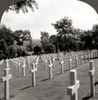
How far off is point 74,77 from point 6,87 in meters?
3.18

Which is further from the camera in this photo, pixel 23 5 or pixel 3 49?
pixel 3 49

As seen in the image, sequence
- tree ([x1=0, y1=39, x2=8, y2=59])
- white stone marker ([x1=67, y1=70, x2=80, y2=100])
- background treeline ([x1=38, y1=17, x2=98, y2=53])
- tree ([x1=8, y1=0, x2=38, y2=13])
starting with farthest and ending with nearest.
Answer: background treeline ([x1=38, y1=17, x2=98, y2=53]), tree ([x1=0, y1=39, x2=8, y2=59]), tree ([x1=8, y1=0, x2=38, y2=13]), white stone marker ([x1=67, y1=70, x2=80, y2=100])

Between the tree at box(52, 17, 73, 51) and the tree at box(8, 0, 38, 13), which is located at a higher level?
the tree at box(52, 17, 73, 51)

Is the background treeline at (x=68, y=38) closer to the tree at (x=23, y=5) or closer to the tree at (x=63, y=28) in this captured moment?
the tree at (x=63, y=28)

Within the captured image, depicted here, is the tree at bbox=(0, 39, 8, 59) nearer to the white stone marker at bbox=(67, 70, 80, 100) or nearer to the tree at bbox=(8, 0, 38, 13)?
the tree at bbox=(8, 0, 38, 13)

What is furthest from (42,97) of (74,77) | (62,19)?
(62,19)

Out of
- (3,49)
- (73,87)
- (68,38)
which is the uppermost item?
(68,38)

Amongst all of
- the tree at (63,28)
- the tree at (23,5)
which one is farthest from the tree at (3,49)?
the tree at (63,28)

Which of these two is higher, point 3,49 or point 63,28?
point 63,28

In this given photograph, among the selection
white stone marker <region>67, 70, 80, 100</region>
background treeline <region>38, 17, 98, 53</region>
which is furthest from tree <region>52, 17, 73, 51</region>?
white stone marker <region>67, 70, 80, 100</region>

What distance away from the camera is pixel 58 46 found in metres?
66.4

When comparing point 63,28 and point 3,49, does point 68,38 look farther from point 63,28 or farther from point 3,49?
point 3,49

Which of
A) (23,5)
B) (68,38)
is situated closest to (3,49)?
(23,5)

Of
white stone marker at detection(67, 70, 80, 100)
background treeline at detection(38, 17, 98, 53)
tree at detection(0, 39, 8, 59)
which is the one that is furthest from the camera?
background treeline at detection(38, 17, 98, 53)
